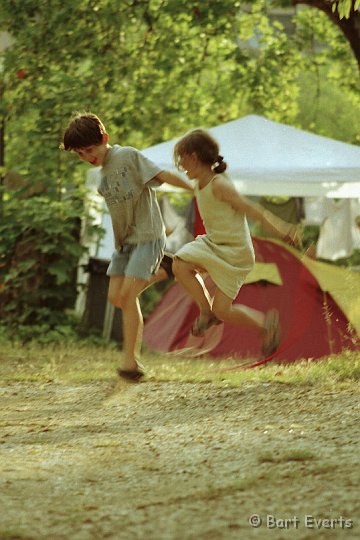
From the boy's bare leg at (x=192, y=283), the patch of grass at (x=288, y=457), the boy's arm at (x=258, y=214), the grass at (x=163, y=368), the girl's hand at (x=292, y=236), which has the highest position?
the boy's arm at (x=258, y=214)

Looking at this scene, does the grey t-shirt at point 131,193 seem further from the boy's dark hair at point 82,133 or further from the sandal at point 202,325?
the sandal at point 202,325

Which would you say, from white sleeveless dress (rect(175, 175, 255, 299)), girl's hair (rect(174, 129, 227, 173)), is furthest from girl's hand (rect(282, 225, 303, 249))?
girl's hair (rect(174, 129, 227, 173))

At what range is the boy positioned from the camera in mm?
7309

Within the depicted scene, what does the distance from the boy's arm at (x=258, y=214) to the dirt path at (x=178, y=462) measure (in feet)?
2.96

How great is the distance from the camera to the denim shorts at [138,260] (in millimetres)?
7340

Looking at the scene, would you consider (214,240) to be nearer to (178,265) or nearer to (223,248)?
(223,248)

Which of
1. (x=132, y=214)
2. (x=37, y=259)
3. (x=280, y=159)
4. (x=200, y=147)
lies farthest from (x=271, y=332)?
(x=37, y=259)

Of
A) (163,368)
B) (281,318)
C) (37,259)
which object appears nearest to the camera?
(163,368)

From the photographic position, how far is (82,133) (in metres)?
7.14

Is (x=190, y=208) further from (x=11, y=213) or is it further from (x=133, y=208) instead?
(x=133, y=208)

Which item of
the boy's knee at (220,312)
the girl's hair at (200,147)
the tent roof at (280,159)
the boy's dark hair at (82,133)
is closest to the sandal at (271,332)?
the boy's knee at (220,312)

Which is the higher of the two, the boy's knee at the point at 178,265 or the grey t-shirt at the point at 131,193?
the grey t-shirt at the point at 131,193

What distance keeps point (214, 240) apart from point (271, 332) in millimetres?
730

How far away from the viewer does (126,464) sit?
5160 millimetres
